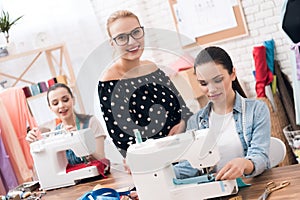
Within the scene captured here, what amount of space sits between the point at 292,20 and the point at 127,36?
2.07 meters

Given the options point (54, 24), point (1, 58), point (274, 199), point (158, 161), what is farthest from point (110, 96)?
point (54, 24)

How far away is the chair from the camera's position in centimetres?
215

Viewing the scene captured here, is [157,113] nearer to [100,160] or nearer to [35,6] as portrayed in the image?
[100,160]

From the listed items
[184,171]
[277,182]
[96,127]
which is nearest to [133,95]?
[184,171]

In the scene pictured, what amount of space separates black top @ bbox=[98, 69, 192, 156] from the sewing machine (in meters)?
0.10

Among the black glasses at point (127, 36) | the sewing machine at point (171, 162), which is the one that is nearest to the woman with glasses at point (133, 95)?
the black glasses at point (127, 36)

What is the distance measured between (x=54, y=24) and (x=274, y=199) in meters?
3.53

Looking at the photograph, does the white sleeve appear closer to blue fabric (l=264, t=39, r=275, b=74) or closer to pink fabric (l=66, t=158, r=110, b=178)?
pink fabric (l=66, t=158, r=110, b=178)

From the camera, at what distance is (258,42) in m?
4.13

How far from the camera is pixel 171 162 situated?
1680mm

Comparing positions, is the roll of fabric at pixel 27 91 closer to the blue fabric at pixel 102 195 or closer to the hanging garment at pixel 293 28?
the hanging garment at pixel 293 28

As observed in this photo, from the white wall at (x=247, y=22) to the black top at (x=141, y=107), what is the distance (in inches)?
92.0

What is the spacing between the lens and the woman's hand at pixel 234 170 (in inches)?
66.0

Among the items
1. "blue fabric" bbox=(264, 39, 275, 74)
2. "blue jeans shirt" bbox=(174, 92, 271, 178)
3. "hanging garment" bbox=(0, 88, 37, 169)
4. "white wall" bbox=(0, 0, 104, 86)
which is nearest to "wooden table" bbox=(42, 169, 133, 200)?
"blue jeans shirt" bbox=(174, 92, 271, 178)
